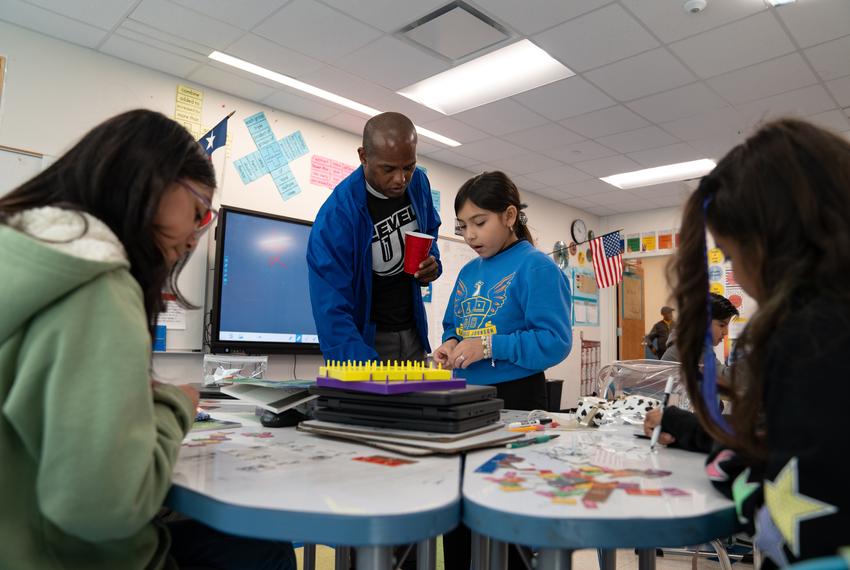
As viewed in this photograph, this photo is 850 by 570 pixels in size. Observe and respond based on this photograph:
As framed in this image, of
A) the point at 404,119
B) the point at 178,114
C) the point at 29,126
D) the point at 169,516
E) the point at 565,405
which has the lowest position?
the point at 565,405

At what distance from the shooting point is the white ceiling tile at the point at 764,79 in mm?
3617

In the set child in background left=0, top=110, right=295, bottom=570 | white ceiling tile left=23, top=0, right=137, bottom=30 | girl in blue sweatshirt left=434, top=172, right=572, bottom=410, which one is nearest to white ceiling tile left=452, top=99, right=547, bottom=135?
white ceiling tile left=23, top=0, right=137, bottom=30

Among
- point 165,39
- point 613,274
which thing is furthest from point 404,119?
point 613,274

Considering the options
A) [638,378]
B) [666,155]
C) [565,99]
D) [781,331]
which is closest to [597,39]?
[565,99]

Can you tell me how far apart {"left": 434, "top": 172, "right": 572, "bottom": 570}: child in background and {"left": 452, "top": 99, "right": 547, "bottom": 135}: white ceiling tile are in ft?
8.35

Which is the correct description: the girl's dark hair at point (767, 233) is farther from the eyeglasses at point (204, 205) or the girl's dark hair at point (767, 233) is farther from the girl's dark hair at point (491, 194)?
the girl's dark hair at point (491, 194)

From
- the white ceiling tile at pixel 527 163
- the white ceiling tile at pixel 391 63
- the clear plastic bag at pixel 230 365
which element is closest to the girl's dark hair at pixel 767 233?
the white ceiling tile at pixel 391 63

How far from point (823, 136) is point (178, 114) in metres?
3.89

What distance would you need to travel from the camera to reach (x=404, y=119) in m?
1.78

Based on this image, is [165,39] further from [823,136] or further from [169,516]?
[823,136]

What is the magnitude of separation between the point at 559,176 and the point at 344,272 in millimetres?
4750

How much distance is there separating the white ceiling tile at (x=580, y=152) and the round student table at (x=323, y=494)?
4.64 meters

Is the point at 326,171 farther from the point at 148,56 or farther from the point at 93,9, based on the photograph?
the point at 93,9

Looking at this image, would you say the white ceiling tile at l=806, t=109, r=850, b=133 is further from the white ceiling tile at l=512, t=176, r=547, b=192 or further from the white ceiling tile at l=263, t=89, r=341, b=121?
the white ceiling tile at l=263, t=89, r=341, b=121
